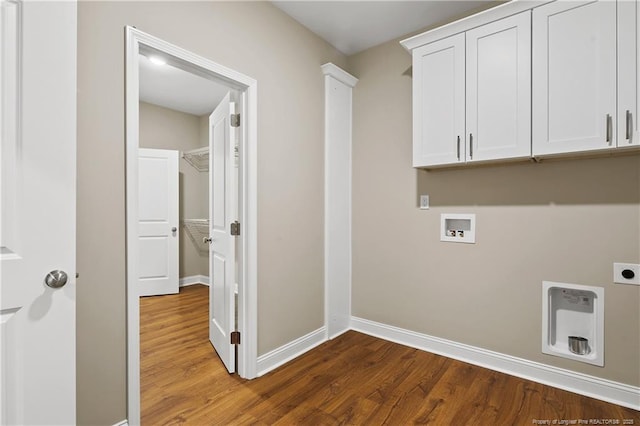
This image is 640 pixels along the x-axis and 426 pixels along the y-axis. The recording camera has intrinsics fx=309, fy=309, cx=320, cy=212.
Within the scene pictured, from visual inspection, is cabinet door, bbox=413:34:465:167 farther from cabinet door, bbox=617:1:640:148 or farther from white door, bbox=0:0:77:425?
white door, bbox=0:0:77:425

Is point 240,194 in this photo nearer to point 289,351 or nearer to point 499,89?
point 289,351

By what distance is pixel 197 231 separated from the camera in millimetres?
5070

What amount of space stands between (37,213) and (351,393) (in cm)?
193

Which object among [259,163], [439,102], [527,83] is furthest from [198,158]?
[527,83]

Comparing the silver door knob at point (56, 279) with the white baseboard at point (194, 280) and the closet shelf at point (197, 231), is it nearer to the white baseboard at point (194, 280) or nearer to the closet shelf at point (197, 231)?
the closet shelf at point (197, 231)

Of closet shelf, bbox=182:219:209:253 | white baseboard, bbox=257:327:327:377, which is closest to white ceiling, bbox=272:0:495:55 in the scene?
white baseboard, bbox=257:327:327:377

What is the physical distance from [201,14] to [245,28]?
1.14 feet

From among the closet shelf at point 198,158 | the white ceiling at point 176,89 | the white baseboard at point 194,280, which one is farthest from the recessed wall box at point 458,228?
the white baseboard at point 194,280

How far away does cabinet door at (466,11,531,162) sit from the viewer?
6.66 feet

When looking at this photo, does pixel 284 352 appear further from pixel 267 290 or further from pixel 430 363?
pixel 430 363

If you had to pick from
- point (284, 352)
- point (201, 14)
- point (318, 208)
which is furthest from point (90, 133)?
point (284, 352)

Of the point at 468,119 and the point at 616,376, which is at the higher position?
the point at 468,119

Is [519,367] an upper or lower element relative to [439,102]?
lower

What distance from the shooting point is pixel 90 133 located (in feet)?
4.76
